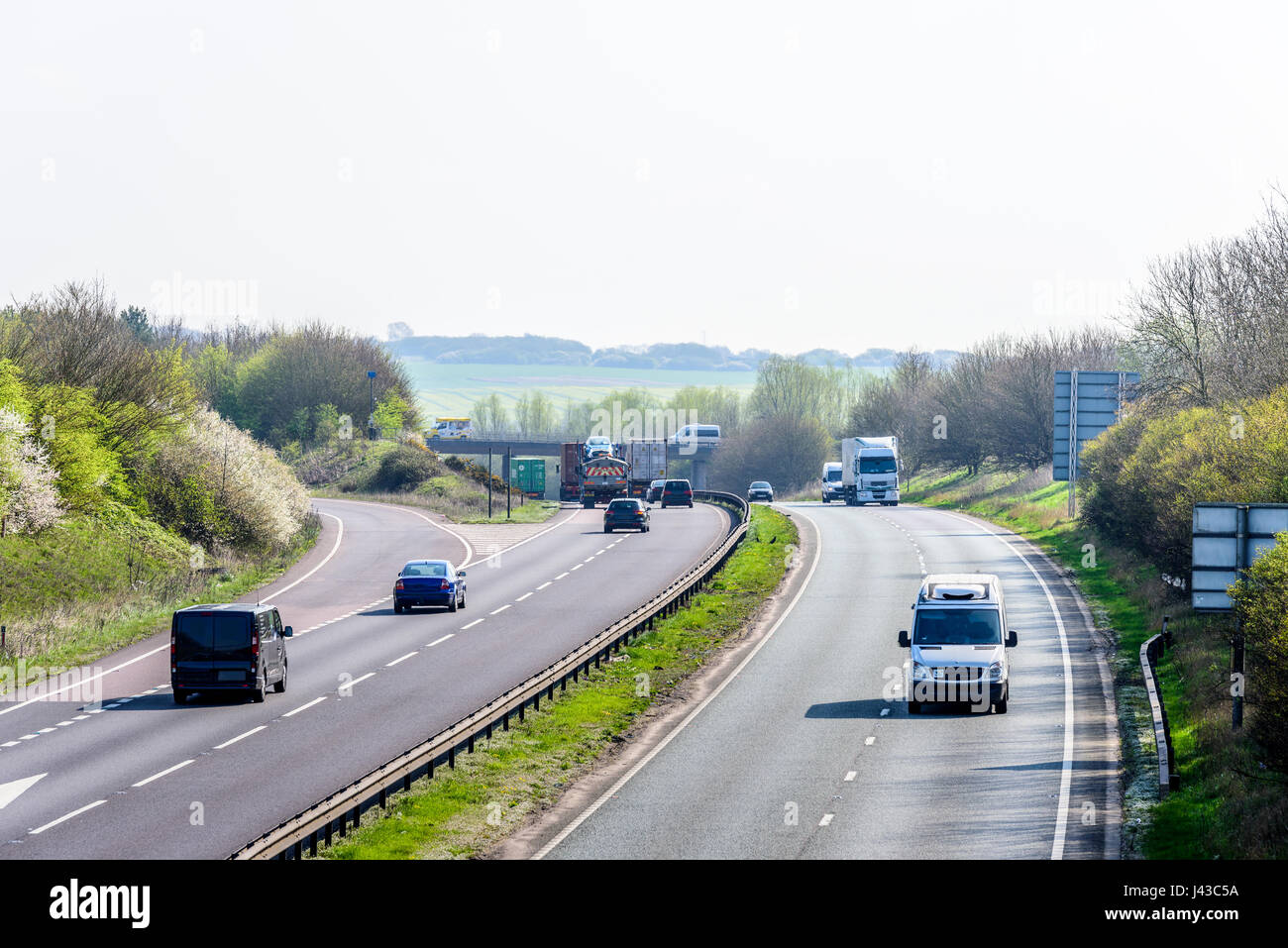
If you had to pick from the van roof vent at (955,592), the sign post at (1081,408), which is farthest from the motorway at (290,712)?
the sign post at (1081,408)

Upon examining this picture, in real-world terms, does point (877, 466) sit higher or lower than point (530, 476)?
higher

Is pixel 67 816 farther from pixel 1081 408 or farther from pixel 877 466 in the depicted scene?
pixel 877 466

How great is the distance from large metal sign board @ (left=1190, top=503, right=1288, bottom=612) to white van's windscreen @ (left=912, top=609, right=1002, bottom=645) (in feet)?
15.0

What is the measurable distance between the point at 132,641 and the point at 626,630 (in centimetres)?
1350

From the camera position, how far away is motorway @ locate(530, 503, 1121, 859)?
20.5 meters

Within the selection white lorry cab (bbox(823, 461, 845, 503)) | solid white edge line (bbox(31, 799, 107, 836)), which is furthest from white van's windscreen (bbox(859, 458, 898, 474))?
solid white edge line (bbox(31, 799, 107, 836))

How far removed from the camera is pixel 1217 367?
5856 centimetres

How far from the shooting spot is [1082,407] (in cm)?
7431

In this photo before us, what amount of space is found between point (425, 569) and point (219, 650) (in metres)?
17.0

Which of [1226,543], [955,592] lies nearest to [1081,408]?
[955,592]

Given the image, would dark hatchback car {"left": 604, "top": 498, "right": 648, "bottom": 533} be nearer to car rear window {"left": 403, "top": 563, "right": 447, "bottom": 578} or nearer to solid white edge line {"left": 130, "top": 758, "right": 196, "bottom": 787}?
car rear window {"left": 403, "top": 563, "right": 447, "bottom": 578}

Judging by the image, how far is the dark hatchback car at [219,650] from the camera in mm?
30812

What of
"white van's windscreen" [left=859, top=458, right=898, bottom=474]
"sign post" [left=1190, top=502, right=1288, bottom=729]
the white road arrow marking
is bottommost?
the white road arrow marking

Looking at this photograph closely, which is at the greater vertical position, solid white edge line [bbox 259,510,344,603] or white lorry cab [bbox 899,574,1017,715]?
white lorry cab [bbox 899,574,1017,715]
